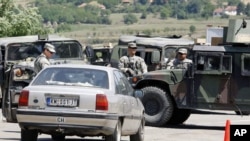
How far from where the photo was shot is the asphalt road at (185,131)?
65.5 ft

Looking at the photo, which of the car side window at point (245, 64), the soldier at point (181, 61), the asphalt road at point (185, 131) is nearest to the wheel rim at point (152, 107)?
the asphalt road at point (185, 131)

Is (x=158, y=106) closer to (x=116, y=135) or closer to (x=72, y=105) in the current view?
(x=116, y=135)

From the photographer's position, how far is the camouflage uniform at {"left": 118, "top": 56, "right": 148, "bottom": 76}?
80.2ft

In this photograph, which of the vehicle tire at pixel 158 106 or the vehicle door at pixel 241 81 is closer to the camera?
the vehicle door at pixel 241 81

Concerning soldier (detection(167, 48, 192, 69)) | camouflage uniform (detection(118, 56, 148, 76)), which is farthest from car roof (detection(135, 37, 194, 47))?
soldier (detection(167, 48, 192, 69))

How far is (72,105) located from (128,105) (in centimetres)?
143

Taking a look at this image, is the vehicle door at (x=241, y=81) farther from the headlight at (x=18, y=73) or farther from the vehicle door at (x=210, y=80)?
the headlight at (x=18, y=73)

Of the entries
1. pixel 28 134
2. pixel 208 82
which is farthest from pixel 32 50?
pixel 28 134

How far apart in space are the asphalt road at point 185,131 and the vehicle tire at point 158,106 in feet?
0.82

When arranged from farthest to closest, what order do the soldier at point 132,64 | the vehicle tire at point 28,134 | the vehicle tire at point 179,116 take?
the vehicle tire at point 179,116
the soldier at point 132,64
the vehicle tire at point 28,134

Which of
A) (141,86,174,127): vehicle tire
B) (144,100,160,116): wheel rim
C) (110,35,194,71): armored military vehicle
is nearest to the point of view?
(141,86,174,127): vehicle tire

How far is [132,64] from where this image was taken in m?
24.5

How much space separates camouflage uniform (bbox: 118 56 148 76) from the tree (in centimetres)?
2097

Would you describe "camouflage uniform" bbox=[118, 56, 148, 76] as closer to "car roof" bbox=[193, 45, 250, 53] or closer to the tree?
"car roof" bbox=[193, 45, 250, 53]
